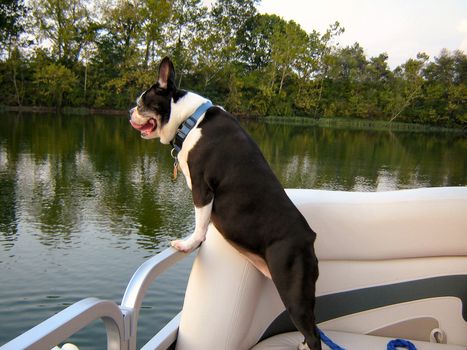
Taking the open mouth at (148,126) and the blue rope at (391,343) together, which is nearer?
the blue rope at (391,343)

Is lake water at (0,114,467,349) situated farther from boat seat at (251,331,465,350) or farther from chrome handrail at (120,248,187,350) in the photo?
chrome handrail at (120,248,187,350)

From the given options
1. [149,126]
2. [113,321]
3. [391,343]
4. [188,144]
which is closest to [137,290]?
[113,321]

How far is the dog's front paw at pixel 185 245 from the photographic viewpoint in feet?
5.49

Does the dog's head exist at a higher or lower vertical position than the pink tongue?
higher

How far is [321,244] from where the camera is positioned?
194 centimetres

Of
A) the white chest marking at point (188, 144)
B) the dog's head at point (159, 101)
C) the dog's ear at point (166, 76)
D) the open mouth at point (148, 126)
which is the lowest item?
the white chest marking at point (188, 144)

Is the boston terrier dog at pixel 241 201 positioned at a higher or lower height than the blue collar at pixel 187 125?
lower

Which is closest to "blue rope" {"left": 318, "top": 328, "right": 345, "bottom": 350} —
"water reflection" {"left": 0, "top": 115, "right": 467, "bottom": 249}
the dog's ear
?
the dog's ear

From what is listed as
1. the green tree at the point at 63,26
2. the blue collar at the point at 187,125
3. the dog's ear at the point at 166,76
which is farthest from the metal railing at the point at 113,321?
the green tree at the point at 63,26

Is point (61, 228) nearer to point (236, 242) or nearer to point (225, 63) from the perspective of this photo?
point (236, 242)

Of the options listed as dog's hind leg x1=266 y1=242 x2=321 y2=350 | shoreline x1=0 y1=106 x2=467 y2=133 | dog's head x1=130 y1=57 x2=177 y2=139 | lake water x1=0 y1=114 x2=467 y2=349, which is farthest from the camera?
shoreline x1=0 y1=106 x2=467 y2=133

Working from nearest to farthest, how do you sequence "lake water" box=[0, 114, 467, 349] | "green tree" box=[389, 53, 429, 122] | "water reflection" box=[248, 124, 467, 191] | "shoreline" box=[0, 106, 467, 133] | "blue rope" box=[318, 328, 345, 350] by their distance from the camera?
1. "blue rope" box=[318, 328, 345, 350]
2. "lake water" box=[0, 114, 467, 349]
3. "water reflection" box=[248, 124, 467, 191]
4. "shoreline" box=[0, 106, 467, 133]
5. "green tree" box=[389, 53, 429, 122]

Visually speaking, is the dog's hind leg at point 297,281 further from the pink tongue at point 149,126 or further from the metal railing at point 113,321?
the pink tongue at point 149,126

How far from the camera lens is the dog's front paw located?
65.9 inches
